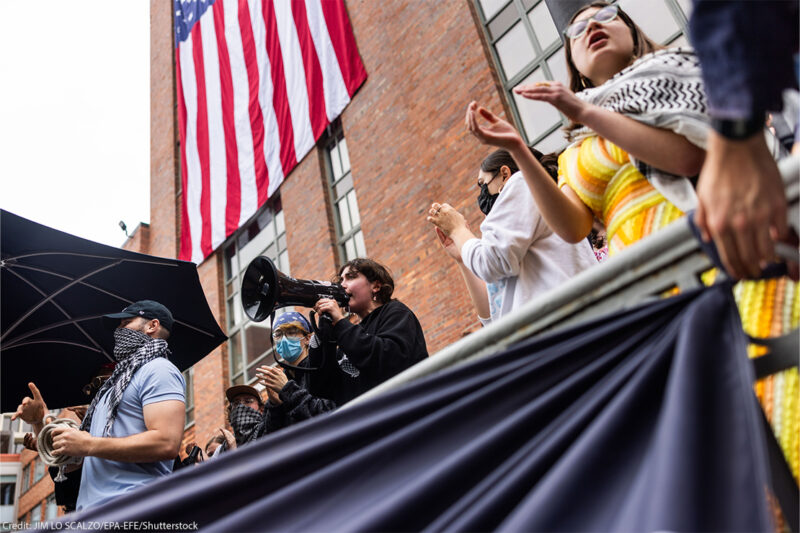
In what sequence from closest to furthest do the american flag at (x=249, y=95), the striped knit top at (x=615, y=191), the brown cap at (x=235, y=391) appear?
1. the striped knit top at (x=615, y=191)
2. the brown cap at (x=235, y=391)
3. the american flag at (x=249, y=95)

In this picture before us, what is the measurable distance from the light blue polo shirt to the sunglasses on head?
2103mm

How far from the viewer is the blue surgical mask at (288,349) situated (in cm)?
324

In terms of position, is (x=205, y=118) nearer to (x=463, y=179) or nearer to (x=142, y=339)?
(x=463, y=179)

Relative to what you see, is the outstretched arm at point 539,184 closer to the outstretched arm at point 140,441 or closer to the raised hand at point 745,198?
the raised hand at point 745,198

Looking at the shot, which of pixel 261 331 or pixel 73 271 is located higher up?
pixel 261 331

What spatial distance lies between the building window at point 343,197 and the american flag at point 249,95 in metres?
1.01

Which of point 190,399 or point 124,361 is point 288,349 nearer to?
point 124,361

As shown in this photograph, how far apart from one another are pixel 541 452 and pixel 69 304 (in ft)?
13.3

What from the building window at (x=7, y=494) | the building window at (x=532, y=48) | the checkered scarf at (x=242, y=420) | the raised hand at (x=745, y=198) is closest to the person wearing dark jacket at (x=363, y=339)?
the checkered scarf at (x=242, y=420)

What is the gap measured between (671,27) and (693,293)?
241 inches

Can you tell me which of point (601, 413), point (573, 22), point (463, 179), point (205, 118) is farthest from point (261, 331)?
point (601, 413)

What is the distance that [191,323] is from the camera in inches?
173

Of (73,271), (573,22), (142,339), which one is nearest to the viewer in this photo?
(573,22)

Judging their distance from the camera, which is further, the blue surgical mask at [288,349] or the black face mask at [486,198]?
the blue surgical mask at [288,349]
